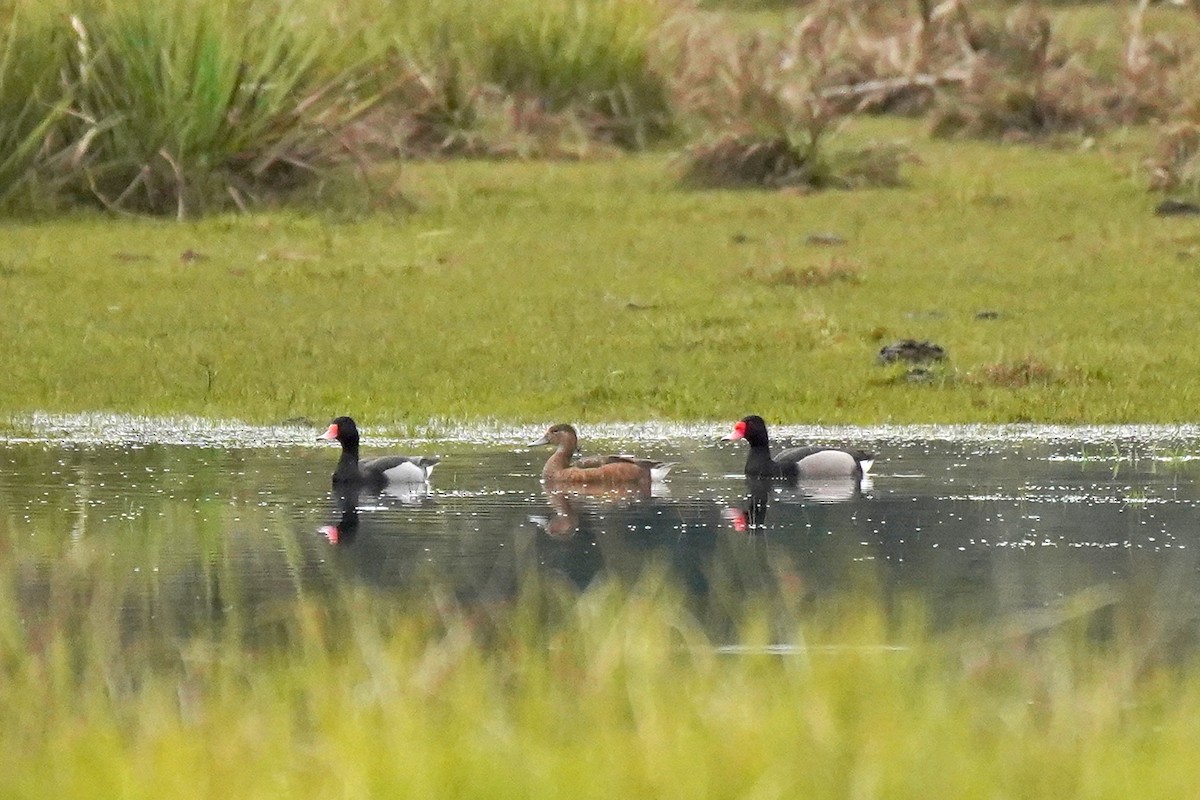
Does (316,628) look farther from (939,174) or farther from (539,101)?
(539,101)

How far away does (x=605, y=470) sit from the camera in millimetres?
11461

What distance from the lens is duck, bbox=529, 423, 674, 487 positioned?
1138cm

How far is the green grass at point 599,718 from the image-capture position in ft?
18.2

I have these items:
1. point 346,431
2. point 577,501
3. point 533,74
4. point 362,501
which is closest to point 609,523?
point 577,501

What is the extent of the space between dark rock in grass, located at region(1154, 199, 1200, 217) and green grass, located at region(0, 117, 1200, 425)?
266 mm

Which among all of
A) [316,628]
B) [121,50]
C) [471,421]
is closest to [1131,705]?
[316,628]

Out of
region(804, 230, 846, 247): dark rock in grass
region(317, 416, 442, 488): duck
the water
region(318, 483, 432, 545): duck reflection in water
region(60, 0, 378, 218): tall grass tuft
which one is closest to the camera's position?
the water

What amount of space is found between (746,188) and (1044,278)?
16.5 ft

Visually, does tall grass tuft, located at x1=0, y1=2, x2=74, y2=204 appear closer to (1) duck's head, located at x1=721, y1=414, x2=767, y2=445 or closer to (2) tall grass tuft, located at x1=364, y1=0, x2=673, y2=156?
(2) tall grass tuft, located at x1=364, y1=0, x2=673, y2=156

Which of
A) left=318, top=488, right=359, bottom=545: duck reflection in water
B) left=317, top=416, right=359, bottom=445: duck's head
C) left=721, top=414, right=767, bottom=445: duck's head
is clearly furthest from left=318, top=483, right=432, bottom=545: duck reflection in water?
left=721, top=414, right=767, bottom=445: duck's head

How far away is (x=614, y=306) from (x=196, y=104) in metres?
4.32

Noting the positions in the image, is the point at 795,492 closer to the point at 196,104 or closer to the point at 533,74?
the point at 196,104

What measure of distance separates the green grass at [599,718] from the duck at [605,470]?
3.85 meters

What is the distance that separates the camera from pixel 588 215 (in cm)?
2086
